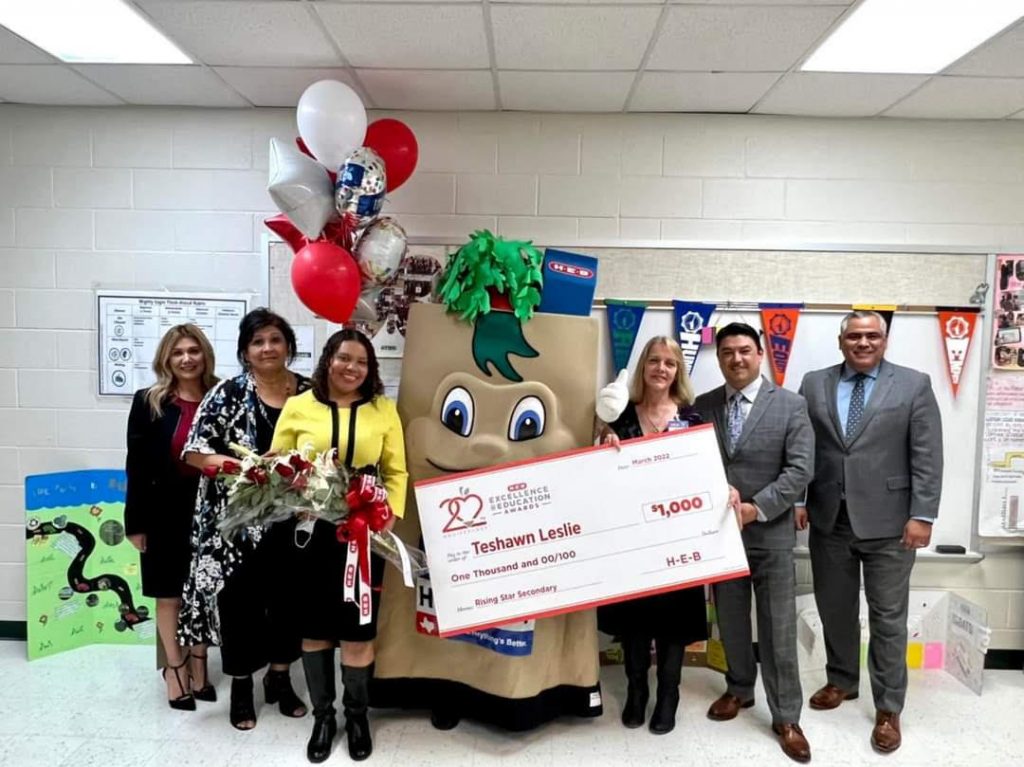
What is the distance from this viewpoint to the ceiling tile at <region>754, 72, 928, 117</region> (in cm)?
236

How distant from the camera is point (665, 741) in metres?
2.23

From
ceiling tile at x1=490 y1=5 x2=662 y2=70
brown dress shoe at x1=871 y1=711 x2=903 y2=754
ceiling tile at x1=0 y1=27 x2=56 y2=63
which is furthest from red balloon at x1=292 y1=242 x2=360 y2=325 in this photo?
brown dress shoe at x1=871 y1=711 x2=903 y2=754

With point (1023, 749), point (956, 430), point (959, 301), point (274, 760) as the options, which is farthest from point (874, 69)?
point (274, 760)

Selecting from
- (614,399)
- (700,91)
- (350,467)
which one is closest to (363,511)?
(350,467)

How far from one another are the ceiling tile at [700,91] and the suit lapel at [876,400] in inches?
46.9

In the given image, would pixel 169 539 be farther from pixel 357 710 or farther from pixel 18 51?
pixel 18 51

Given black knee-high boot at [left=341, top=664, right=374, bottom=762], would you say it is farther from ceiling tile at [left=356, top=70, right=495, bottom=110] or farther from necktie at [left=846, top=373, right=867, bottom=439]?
ceiling tile at [left=356, top=70, right=495, bottom=110]

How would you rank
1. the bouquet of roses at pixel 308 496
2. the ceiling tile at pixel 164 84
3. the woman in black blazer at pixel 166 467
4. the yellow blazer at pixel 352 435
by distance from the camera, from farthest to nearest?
the ceiling tile at pixel 164 84 < the woman in black blazer at pixel 166 467 < the yellow blazer at pixel 352 435 < the bouquet of roses at pixel 308 496

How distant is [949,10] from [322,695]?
9.82 feet

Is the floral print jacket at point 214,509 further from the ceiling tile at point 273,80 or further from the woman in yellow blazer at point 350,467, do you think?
the ceiling tile at point 273,80

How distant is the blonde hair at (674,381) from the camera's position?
7.22ft

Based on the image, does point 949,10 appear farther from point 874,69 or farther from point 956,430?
point 956,430

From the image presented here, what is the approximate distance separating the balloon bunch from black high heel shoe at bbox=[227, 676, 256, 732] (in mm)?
1374
